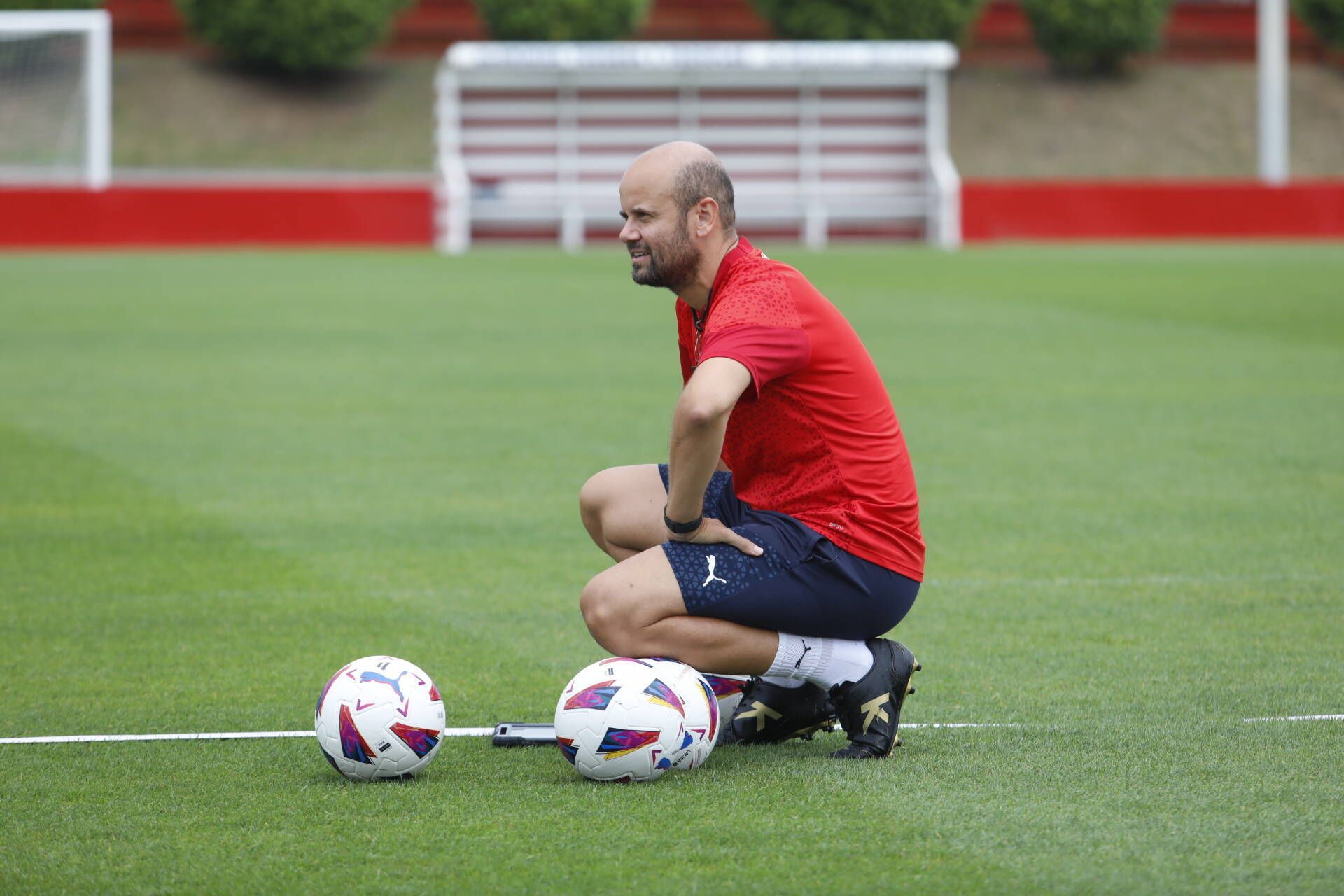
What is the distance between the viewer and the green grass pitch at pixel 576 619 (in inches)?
160

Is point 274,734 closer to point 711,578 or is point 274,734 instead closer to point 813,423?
point 711,578

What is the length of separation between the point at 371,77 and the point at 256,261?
18987 millimetres

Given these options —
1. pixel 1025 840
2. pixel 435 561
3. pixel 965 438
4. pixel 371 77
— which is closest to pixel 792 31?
pixel 371 77

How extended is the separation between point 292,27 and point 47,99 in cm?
981

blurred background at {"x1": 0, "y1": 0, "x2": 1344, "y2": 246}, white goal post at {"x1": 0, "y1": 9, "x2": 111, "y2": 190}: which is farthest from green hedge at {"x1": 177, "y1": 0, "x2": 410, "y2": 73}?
white goal post at {"x1": 0, "y1": 9, "x2": 111, "y2": 190}

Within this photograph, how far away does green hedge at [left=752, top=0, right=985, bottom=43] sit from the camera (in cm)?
4522

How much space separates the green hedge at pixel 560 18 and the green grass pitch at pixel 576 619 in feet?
94.8

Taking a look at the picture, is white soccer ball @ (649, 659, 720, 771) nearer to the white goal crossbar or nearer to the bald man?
the bald man

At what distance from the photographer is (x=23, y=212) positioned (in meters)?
31.5

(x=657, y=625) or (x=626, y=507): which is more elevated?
(x=626, y=507)

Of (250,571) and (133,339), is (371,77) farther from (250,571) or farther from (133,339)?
(250,571)

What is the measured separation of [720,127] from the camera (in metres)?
39.8

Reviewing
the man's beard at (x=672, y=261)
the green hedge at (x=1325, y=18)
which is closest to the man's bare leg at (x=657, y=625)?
the man's beard at (x=672, y=261)

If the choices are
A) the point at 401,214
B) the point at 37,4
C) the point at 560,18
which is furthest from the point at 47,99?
the point at 560,18
